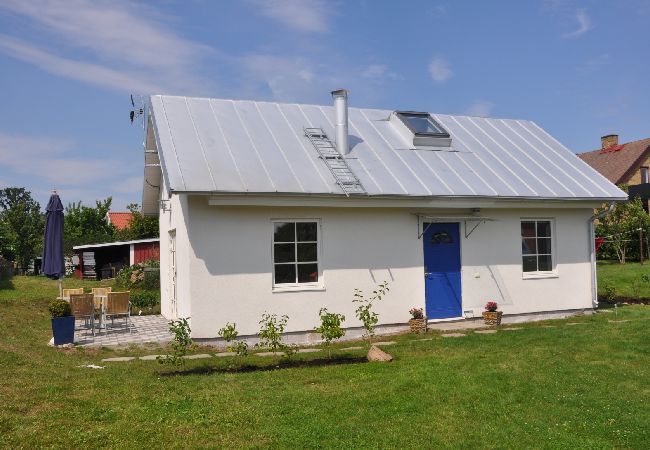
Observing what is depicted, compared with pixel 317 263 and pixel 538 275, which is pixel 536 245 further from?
pixel 317 263

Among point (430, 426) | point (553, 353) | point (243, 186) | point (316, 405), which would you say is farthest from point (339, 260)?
point (430, 426)

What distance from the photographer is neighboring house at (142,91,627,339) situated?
36.1ft

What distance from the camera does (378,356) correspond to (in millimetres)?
9125

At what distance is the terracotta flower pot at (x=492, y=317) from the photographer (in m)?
12.9

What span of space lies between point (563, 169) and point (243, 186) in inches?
333

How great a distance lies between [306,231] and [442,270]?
3.27 meters

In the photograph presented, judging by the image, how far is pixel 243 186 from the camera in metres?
10.8

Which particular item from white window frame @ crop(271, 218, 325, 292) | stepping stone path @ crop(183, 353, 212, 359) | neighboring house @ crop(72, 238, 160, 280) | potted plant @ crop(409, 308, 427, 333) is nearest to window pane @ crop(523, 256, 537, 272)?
potted plant @ crop(409, 308, 427, 333)

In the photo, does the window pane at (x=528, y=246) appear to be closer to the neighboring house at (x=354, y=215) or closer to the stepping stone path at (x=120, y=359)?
the neighboring house at (x=354, y=215)

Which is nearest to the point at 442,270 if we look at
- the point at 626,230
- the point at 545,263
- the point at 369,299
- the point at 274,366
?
the point at 369,299

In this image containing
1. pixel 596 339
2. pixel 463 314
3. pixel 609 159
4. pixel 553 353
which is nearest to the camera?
pixel 553 353

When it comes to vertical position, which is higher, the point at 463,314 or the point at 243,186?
the point at 243,186

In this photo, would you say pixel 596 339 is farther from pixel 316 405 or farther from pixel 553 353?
pixel 316 405

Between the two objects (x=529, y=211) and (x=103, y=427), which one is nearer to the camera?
(x=103, y=427)
